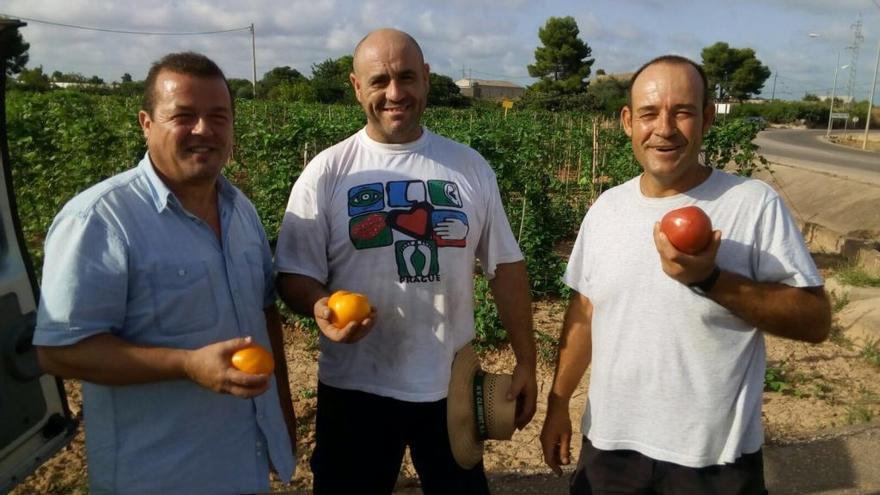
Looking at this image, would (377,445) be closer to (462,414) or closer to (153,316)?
(462,414)

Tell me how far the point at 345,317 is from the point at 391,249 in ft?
1.39

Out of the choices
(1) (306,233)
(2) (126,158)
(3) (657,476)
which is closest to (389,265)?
(1) (306,233)

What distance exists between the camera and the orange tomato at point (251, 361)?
175 cm

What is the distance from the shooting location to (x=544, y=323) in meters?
6.83

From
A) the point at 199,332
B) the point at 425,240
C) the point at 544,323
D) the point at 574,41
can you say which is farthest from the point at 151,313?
the point at 574,41

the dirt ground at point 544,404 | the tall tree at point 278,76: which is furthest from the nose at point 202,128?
the tall tree at point 278,76

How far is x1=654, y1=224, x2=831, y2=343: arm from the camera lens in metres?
1.94

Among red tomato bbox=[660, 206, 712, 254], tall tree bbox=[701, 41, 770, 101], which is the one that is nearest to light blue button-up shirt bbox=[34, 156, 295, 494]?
red tomato bbox=[660, 206, 712, 254]

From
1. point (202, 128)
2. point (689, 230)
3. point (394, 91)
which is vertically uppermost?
point (394, 91)

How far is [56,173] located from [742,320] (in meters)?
6.37

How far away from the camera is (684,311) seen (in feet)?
6.93

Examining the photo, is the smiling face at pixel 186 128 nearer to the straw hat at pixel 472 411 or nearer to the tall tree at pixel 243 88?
the straw hat at pixel 472 411

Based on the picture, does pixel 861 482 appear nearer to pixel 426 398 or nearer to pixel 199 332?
pixel 426 398

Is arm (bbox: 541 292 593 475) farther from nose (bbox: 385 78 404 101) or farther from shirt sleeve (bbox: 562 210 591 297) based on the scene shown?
nose (bbox: 385 78 404 101)
